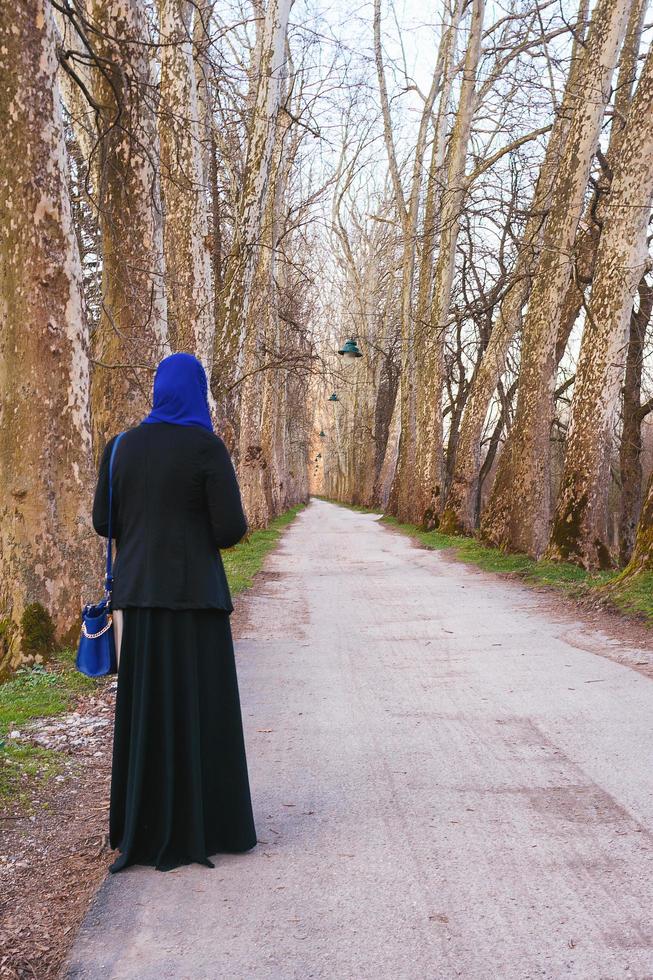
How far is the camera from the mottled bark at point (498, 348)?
17719 millimetres

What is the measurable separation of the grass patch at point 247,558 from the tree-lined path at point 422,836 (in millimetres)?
5031

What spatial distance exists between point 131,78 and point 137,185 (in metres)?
0.97

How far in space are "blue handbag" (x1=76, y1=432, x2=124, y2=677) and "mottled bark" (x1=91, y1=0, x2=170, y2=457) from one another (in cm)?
491

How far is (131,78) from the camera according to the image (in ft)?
28.7

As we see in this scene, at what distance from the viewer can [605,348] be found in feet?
42.0

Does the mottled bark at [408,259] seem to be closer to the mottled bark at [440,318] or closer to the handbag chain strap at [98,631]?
the mottled bark at [440,318]

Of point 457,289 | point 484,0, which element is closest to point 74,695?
point 484,0

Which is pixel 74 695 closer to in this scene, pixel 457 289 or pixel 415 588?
pixel 415 588

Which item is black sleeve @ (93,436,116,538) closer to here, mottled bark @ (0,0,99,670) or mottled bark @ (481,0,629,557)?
mottled bark @ (0,0,99,670)

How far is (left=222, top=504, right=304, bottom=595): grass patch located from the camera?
1292 cm

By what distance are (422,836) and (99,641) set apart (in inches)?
61.4

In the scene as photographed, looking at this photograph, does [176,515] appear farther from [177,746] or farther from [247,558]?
[247,558]

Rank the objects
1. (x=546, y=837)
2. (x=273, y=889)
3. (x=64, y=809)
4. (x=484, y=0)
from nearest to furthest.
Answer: (x=273, y=889) → (x=546, y=837) → (x=64, y=809) → (x=484, y=0)

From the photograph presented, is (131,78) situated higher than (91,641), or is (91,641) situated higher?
(131,78)
